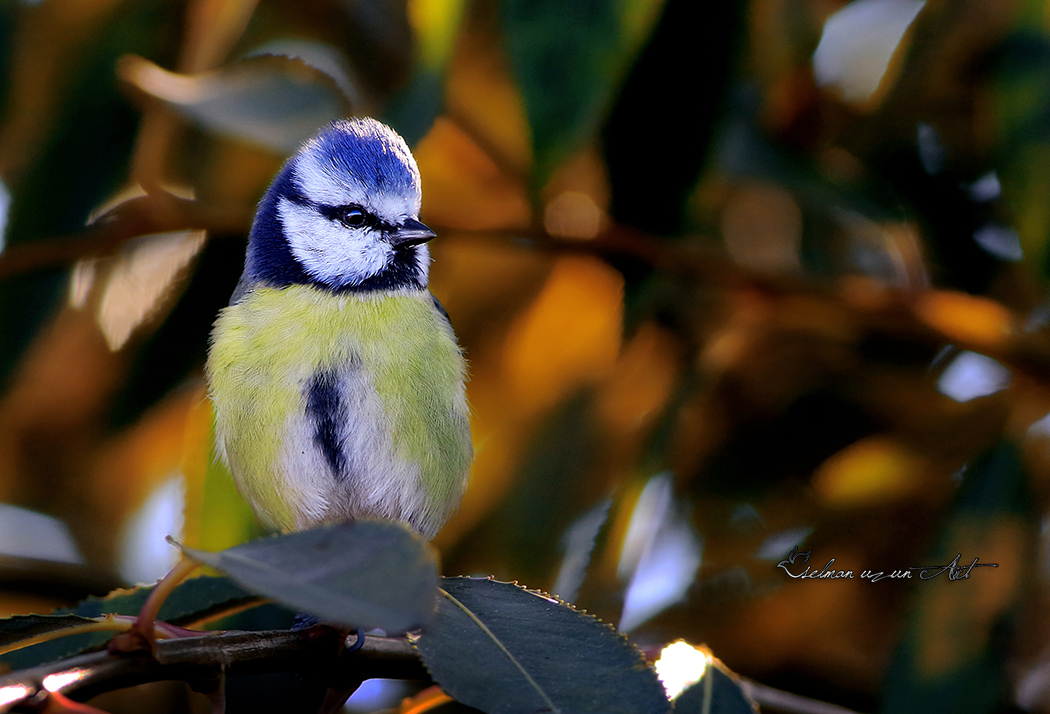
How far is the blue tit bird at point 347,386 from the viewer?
0.89 m

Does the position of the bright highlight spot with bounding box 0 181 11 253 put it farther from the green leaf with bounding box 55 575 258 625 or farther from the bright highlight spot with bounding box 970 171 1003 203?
the bright highlight spot with bounding box 970 171 1003 203

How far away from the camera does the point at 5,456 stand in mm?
1317

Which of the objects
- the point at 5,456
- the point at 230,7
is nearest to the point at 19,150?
the point at 230,7

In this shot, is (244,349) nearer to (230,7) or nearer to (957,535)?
(230,7)

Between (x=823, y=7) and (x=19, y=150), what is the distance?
110 centimetres

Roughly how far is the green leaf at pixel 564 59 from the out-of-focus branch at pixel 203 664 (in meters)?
0.51

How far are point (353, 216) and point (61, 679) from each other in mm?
739

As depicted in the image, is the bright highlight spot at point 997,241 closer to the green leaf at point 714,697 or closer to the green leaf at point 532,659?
the green leaf at point 714,697

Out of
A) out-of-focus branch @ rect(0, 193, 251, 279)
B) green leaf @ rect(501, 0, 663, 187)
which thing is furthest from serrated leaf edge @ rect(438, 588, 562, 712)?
out-of-focus branch @ rect(0, 193, 251, 279)

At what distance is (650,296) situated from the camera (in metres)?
1.12

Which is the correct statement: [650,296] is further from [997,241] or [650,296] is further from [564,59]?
[997,241]

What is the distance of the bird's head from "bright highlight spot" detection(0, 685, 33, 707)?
596mm

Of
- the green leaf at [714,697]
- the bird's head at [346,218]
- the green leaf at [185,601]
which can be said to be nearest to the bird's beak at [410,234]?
the bird's head at [346,218]

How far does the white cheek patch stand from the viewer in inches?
41.7
